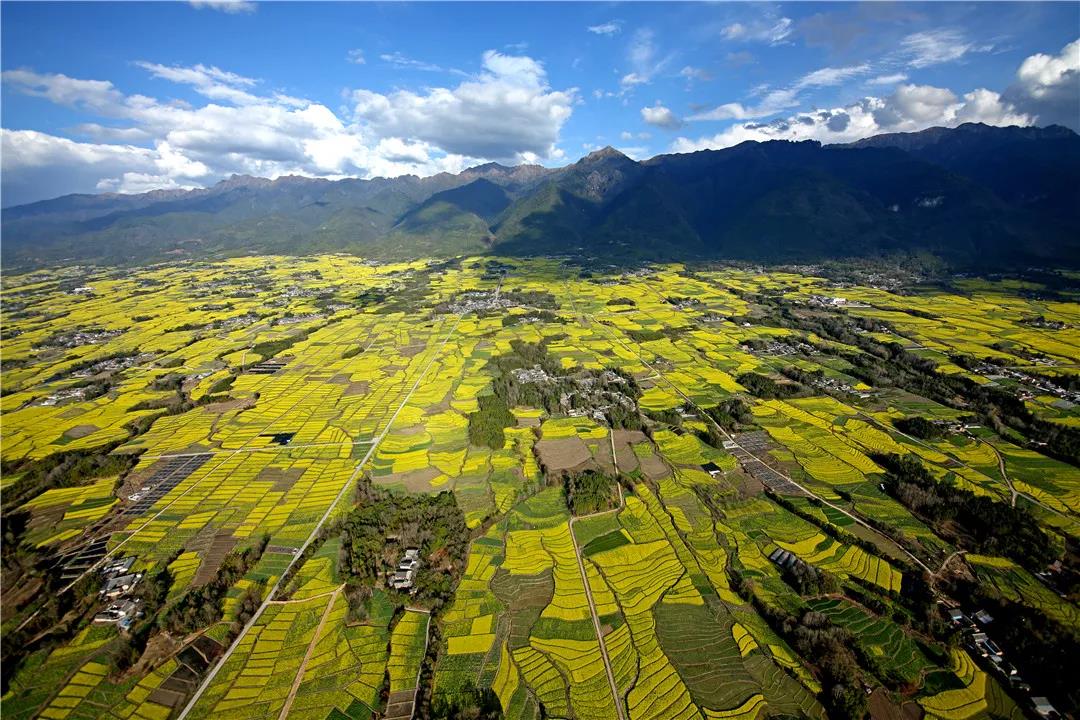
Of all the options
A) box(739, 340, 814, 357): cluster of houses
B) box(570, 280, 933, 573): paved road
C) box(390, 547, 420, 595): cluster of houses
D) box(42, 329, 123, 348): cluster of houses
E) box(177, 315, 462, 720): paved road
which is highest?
box(739, 340, 814, 357): cluster of houses

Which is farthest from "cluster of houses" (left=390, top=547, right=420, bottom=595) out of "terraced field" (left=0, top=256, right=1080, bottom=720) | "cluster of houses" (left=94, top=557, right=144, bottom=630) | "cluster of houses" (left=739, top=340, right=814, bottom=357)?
"cluster of houses" (left=739, top=340, right=814, bottom=357)

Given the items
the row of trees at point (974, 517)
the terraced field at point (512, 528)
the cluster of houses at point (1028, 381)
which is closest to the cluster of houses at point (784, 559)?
the terraced field at point (512, 528)

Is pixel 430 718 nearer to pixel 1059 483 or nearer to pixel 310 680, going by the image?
pixel 310 680

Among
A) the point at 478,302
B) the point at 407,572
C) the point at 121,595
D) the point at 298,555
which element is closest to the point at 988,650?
the point at 407,572

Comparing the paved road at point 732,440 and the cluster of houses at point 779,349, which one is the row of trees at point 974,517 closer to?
the paved road at point 732,440

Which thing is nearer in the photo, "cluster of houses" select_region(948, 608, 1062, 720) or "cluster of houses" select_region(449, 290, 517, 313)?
"cluster of houses" select_region(948, 608, 1062, 720)

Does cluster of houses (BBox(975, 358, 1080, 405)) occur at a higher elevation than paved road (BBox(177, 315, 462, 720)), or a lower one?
higher

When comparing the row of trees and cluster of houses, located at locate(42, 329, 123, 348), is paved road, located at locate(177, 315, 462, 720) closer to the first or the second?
the row of trees
